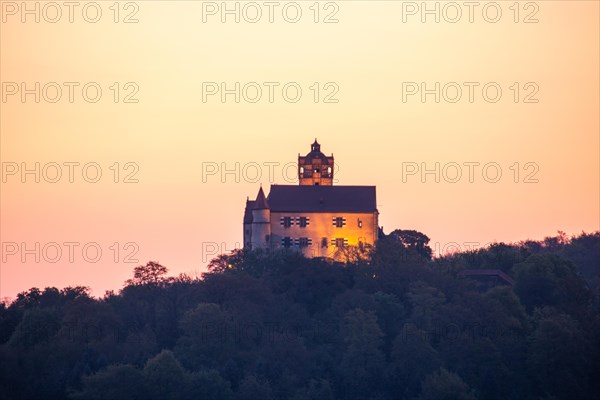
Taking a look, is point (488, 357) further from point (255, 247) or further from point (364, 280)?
point (255, 247)

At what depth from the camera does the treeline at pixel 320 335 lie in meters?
98.7

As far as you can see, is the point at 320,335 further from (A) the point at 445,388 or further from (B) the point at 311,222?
(A) the point at 445,388

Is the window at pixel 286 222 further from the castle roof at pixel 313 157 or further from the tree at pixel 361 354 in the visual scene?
the tree at pixel 361 354

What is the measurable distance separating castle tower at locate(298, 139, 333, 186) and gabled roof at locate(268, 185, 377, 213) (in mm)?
6573

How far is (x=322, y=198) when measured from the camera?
12250 cm

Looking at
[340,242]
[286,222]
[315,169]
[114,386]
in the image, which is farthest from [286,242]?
[114,386]

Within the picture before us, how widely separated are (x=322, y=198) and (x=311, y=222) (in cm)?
309

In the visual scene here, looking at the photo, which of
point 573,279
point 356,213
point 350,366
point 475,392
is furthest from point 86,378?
point 573,279

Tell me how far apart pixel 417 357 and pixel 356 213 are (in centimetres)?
2083

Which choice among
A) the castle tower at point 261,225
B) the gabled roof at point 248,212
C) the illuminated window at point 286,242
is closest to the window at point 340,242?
the illuminated window at point 286,242

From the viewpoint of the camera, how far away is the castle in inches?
4724

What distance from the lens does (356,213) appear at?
12081cm

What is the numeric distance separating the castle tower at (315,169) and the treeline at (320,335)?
37.5 feet

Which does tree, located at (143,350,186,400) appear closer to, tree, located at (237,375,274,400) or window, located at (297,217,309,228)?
tree, located at (237,375,274,400)
